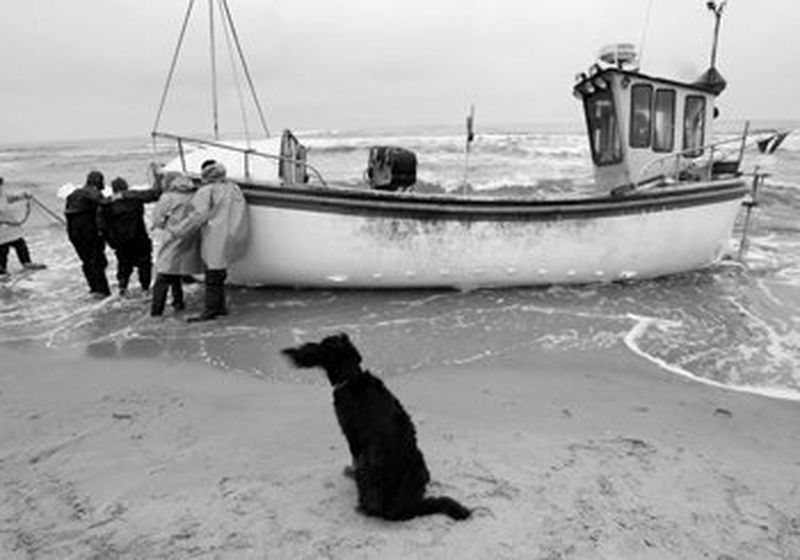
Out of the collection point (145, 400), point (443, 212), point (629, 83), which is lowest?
point (145, 400)

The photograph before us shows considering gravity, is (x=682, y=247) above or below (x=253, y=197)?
below

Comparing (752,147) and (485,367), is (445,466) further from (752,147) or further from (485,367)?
(752,147)

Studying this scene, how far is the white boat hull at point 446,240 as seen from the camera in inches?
309

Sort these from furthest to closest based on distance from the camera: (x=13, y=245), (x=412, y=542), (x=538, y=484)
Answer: (x=13, y=245), (x=538, y=484), (x=412, y=542)

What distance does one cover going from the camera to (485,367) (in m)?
5.80

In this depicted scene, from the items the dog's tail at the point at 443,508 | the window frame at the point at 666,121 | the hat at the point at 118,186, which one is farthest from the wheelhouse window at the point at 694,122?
the dog's tail at the point at 443,508

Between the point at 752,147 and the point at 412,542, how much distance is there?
978 centimetres

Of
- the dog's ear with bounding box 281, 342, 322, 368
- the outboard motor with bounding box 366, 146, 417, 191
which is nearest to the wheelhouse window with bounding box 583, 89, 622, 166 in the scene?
the outboard motor with bounding box 366, 146, 417, 191

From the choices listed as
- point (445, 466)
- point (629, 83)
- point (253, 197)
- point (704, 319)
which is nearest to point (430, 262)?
point (253, 197)

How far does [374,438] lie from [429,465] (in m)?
0.78

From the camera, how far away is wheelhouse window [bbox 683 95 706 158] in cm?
962

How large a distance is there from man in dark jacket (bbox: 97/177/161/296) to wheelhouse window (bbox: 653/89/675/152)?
637 centimetres

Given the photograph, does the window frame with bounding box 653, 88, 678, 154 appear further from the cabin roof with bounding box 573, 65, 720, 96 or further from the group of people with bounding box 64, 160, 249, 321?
the group of people with bounding box 64, 160, 249, 321

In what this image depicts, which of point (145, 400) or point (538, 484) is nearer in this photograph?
point (538, 484)
